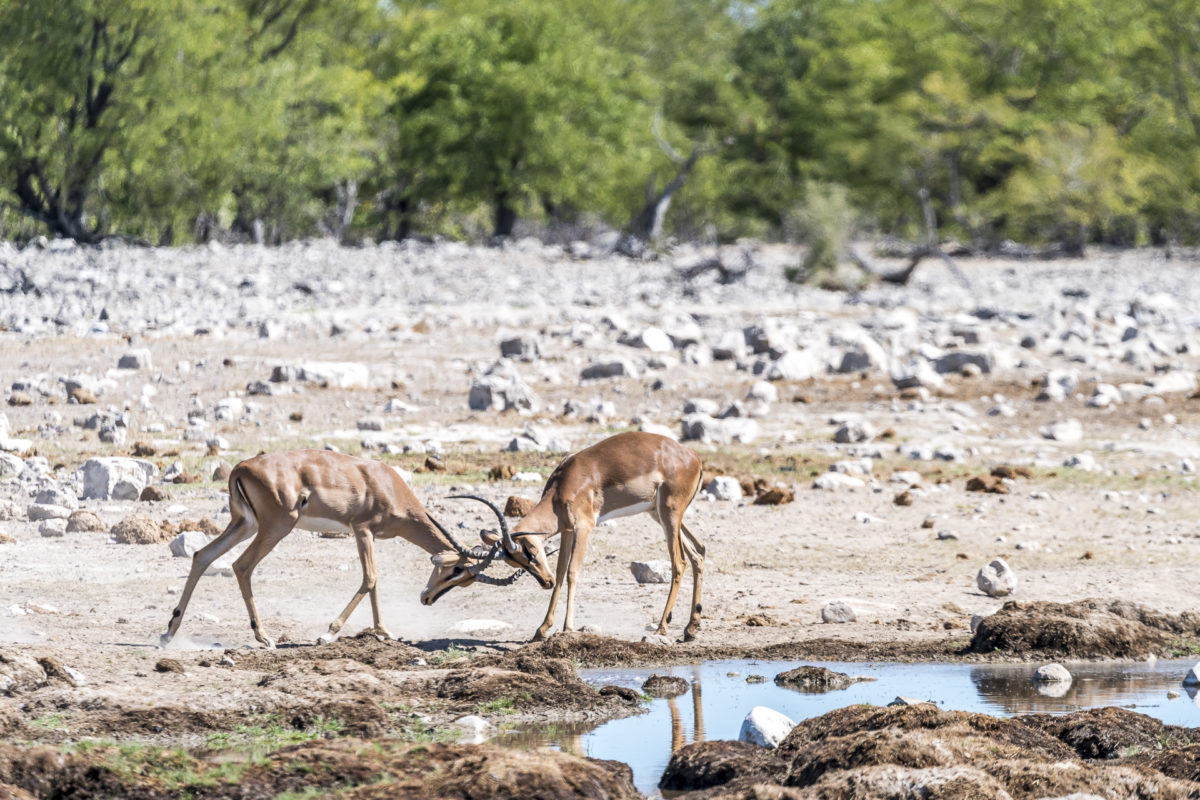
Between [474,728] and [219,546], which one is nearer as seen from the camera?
[474,728]

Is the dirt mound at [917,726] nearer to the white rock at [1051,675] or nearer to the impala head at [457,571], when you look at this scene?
the white rock at [1051,675]

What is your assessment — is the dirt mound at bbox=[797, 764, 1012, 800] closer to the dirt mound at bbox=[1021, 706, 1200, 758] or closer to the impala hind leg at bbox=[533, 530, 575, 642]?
the dirt mound at bbox=[1021, 706, 1200, 758]

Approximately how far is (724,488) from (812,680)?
5.09m

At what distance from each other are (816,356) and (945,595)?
1052 cm

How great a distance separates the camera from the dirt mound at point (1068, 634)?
9641mm

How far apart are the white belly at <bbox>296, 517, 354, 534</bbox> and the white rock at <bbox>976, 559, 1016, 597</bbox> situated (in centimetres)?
431

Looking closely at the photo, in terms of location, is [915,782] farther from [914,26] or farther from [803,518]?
[914,26]

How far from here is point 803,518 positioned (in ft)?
44.4

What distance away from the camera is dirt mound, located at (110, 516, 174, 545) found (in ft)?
37.3

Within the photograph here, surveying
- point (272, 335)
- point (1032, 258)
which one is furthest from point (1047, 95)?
point (272, 335)

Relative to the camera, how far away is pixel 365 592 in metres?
9.52

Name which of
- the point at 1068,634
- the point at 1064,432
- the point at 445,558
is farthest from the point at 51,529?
the point at 1064,432

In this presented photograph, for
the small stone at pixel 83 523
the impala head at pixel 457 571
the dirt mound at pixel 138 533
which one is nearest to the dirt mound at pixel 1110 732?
the impala head at pixel 457 571

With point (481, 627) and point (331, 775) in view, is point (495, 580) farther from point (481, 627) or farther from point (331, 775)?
point (331, 775)
